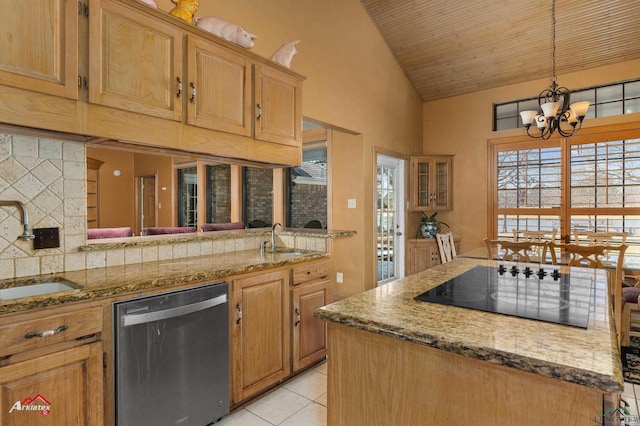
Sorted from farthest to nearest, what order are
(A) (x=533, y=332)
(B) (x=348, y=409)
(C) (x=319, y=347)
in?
(C) (x=319, y=347) < (B) (x=348, y=409) < (A) (x=533, y=332)

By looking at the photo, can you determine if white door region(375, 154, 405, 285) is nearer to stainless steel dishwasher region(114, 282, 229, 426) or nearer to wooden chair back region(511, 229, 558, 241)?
wooden chair back region(511, 229, 558, 241)

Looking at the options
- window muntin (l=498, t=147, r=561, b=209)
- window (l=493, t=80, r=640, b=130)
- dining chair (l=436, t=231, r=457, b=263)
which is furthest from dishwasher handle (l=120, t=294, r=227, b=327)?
window (l=493, t=80, r=640, b=130)

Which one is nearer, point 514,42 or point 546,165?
point 514,42

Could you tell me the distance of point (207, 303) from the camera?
74.7 inches

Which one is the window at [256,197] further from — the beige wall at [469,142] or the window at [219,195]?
the beige wall at [469,142]

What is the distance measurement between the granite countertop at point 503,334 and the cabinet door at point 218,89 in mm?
1473

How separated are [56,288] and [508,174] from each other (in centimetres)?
553

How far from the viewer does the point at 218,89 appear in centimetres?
221

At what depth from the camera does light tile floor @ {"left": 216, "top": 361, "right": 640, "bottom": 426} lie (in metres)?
2.08

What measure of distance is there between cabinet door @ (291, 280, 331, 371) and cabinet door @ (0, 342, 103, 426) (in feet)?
4.16

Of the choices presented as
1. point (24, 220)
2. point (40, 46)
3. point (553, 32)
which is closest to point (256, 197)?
point (24, 220)

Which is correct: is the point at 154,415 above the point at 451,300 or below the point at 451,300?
below

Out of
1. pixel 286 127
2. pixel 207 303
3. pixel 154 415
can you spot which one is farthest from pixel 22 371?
pixel 286 127

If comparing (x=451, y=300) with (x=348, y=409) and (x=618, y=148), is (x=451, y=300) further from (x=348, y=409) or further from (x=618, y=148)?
(x=618, y=148)
